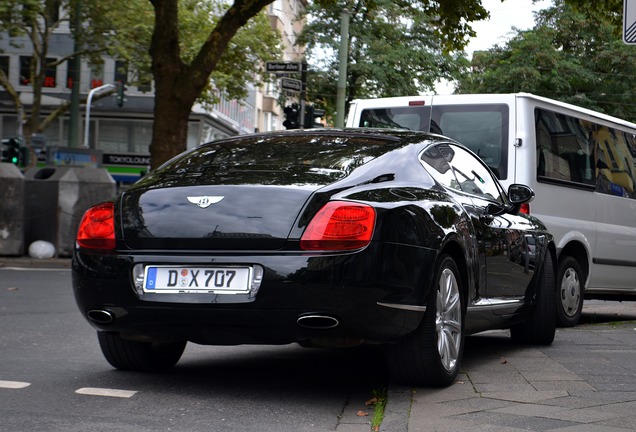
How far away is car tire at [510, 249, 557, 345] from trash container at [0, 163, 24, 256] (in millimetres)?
14912

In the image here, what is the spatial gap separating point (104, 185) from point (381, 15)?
2736 centimetres

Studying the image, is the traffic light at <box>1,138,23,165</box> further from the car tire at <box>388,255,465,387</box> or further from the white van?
the car tire at <box>388,255,465,387</box>

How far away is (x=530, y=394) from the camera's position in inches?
233

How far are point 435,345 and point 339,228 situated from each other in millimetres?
919

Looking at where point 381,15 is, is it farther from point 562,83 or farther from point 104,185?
point 104,185

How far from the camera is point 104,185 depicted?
74.7 ft

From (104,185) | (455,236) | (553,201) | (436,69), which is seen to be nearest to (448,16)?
(104,185)

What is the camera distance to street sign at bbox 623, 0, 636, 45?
6.76 meters

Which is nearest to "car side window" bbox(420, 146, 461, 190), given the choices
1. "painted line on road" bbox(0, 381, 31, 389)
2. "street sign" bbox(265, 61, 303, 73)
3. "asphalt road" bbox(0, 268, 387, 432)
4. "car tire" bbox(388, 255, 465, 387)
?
"car tire" bbox(388, 255, 465, 387)

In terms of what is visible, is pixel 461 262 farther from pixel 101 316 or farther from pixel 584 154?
pixel 584 154

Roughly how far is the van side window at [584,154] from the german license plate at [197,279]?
20.3 feet

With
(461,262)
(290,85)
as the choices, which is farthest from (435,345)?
(290,85)

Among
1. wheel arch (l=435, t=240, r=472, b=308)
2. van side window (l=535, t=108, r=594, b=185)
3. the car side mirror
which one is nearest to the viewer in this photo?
wheel arch (l=435, t=240, r=472, b=308)

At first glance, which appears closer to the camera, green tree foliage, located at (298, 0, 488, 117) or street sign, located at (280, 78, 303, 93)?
street sign, located at (280, 78, 303, 93)
